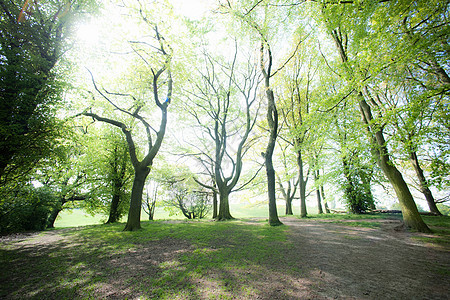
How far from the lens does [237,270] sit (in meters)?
3.76

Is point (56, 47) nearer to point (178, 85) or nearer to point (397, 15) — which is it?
point (178, 85)

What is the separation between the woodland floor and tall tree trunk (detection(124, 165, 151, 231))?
2611 millimetres

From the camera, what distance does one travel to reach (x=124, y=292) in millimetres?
3066

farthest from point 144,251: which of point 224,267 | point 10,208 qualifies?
point 10,208

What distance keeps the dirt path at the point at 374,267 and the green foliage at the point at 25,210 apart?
14112mm

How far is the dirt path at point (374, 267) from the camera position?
288 cm

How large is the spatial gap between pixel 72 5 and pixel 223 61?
9.86 meters

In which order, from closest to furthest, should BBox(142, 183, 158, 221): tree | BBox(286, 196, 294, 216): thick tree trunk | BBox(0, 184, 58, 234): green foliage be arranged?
BBox(0, 184, 58, 234): green foliage < BBox(286, 196, 294, 216): thick tree trunk < BBox(142, 183, 158, 221): tree

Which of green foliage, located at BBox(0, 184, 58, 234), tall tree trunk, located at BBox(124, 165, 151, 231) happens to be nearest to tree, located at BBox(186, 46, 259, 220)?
tall tree trunk, located at BBox(124, 165, 151, 231)

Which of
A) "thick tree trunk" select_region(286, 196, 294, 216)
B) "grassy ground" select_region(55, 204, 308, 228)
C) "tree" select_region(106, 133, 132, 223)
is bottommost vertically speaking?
"grassy ground" select_region(55, 204, 308, 228)

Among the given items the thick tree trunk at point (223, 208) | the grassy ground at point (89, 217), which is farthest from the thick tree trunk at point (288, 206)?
the thick tree trunk at point (223, 208)

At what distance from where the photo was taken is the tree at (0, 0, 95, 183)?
5.54 metres

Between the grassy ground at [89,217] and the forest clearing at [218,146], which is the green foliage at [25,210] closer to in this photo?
the forest clearing at [218,146]

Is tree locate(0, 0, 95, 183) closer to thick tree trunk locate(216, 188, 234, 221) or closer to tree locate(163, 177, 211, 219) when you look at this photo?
thick tree trunk locate(216, 188, 234, 221)
